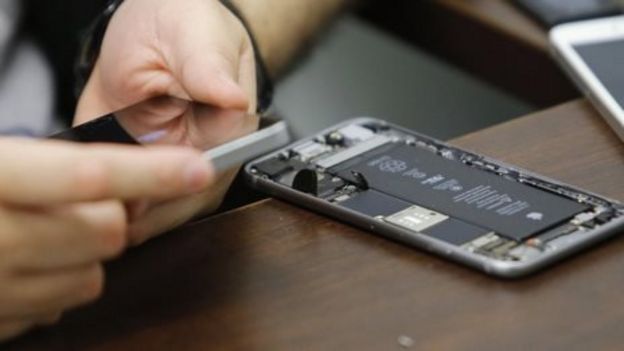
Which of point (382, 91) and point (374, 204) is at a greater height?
point (374, 204)

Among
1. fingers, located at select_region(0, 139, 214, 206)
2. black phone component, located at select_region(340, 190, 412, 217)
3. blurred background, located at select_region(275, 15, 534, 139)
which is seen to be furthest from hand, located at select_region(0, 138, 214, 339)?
blurred background, located at select_region(275, 15, 534, 139)

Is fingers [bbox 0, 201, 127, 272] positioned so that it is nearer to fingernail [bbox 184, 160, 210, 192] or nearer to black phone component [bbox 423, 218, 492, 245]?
fingernail [bbox 184, 160, 210, 192]

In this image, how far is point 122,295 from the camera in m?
0.50

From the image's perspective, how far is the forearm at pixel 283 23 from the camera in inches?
31.7

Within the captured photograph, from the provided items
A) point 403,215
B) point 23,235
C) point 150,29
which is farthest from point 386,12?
point 23,235

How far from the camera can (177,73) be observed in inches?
23.6

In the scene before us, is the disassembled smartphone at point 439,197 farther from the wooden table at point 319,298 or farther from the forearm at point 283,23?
the forearm at point 283,23

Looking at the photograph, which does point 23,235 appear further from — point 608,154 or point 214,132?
point 608,154

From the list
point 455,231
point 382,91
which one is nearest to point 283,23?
point 455,231

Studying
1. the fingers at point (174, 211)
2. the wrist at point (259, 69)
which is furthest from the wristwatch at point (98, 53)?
the fingers at point (174, 211)

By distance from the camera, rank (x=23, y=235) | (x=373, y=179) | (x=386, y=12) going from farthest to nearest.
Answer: (x=386, y=12) → (x=373, y=179) → (x=23, y=235)

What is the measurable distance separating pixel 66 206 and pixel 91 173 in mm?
25

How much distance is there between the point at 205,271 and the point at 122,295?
0.12 feet

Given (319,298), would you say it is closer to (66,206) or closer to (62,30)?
(66,206)
